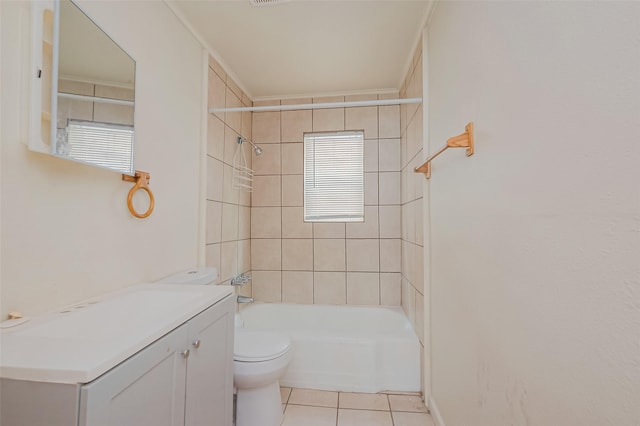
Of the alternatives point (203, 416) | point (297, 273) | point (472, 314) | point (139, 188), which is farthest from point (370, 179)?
point (203, 416)

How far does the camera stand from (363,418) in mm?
1688

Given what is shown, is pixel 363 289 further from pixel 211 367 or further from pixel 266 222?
pixel 211 367

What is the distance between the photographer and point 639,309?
0.47 meters

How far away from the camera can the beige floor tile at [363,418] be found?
1646 millimetres

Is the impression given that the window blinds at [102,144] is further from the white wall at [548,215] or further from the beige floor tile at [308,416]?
the beige floor tile at [308,416]

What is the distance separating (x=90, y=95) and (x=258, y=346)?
141 cm

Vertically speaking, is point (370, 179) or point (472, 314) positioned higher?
point (370, 179)

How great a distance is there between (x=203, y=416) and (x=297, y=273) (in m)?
1.76

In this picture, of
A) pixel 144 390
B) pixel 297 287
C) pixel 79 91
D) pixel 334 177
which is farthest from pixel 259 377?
pixel 334 177

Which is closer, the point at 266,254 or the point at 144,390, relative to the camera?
the point at 144,390

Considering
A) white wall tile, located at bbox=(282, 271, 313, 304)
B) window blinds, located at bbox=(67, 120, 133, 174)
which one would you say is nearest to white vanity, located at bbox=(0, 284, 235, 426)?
window blinds, located at bbox=(67, 120, 133, 174)

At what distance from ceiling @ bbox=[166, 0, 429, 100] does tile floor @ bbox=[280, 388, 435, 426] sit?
242cm

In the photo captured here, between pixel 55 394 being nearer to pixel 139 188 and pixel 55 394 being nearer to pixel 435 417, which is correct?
pixel 139 188

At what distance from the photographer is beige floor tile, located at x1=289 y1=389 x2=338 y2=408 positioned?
5.98 ft
